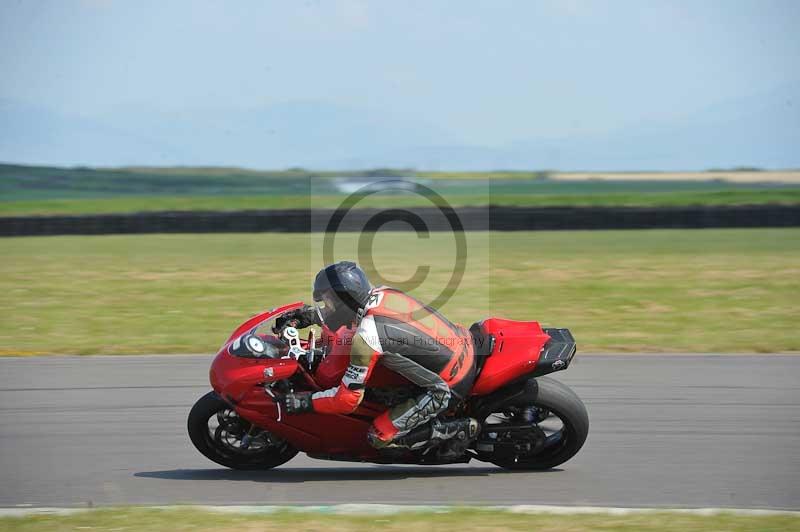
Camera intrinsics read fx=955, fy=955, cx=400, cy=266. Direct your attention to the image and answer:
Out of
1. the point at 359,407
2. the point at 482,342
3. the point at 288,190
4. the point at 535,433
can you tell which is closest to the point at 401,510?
the point at 359,407

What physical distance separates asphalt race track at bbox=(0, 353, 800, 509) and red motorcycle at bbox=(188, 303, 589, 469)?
0.52ft

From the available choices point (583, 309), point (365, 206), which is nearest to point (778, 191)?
point (365, 206)

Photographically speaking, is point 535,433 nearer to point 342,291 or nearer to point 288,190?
point 342,291

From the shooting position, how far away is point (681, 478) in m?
5.94

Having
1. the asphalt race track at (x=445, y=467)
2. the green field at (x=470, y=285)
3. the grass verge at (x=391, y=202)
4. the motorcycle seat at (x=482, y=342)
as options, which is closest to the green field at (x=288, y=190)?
the grass verge at (x=391, y=202)

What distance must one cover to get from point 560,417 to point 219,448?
2213 millimetres

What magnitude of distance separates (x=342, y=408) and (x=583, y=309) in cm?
877

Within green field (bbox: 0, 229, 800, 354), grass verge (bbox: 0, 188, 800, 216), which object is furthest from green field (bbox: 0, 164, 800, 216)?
green field (bbox: 0, 229, 800, 354)

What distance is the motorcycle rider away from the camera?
19.0 ft

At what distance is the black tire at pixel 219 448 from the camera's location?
616 cm

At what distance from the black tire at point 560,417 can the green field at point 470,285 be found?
485 centimetres

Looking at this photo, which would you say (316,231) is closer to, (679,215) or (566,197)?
(679,215)

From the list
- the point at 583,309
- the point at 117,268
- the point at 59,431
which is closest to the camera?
the point at 59,431

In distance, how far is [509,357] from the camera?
5980 mm
